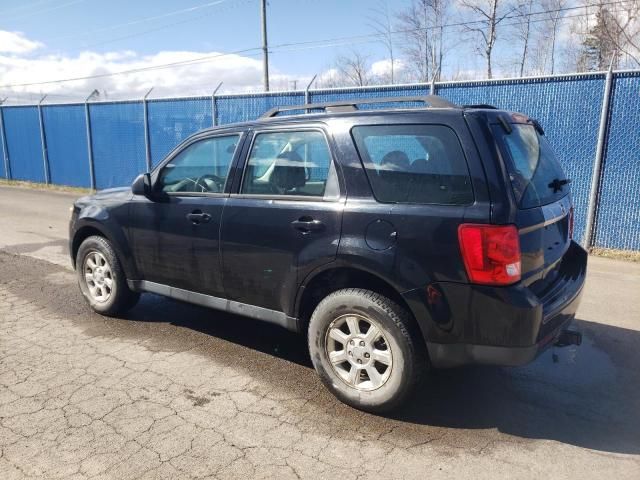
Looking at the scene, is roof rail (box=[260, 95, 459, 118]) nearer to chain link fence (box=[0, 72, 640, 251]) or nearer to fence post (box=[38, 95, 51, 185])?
chain link fence (box=[0, 72, 640, 251])

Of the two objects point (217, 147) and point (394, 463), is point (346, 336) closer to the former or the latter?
point (394, 463)

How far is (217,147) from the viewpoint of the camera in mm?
4219

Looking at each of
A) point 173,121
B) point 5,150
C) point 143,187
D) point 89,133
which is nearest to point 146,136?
point 173,121

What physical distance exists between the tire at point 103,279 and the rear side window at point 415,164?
2741 mm

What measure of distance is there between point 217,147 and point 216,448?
2.33m

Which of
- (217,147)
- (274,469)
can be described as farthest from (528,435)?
(217,147)

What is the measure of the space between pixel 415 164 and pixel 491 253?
2.44 feet

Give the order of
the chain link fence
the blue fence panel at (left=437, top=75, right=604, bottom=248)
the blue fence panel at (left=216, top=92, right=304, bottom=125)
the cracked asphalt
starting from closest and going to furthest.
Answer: the cracked asphalt → the chain link fence → the blue fence panel at (left=437, top=75, right=604, bottom=248) → the blue fence panel at (left=216, top=92, right=304, bottom=125)

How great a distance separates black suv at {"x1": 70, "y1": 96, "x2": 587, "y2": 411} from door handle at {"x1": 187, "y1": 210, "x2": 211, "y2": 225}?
11 mm

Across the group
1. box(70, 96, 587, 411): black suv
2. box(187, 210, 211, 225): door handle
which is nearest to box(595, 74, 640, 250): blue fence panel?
box(70, 96, 587, 411): black suv

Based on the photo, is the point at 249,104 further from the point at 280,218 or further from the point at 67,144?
the point at 280,218

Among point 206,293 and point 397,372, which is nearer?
point 397,372

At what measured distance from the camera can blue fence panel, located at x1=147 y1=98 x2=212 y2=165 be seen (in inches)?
512

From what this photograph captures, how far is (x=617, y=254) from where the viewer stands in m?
7.67
